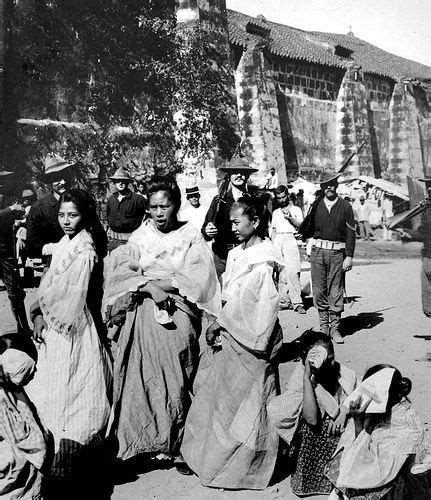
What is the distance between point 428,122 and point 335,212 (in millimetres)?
30067

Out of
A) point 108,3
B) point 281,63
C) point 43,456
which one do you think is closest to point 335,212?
point 43,456

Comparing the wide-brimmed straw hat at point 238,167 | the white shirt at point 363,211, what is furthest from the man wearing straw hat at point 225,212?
the white shirt at point 363,211

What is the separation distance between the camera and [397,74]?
33250mm

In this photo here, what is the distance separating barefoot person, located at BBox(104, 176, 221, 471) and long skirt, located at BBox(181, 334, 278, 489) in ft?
0.53

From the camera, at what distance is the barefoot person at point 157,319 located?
3.76 m

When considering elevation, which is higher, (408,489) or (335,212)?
(335,212)

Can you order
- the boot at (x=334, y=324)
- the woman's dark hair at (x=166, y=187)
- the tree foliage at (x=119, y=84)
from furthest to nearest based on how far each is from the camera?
the tree foliage at (x=119, y=84)
the boot at (x=334, y=324)
the woman's dark hair at (x=166, y=187)

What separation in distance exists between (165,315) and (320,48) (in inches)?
1126

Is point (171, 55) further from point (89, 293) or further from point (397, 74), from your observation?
point (397, 74)

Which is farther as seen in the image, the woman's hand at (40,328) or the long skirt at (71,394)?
the woman's hand at (40,328)

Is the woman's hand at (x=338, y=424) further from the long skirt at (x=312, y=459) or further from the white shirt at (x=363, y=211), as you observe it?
the white shirt at (x=363, y=211)

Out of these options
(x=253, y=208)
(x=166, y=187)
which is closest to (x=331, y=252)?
(x=253, y=208)

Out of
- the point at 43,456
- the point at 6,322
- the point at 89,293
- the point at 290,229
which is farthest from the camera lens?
Answer: the point at 290,229

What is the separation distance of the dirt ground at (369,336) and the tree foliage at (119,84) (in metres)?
4.70
